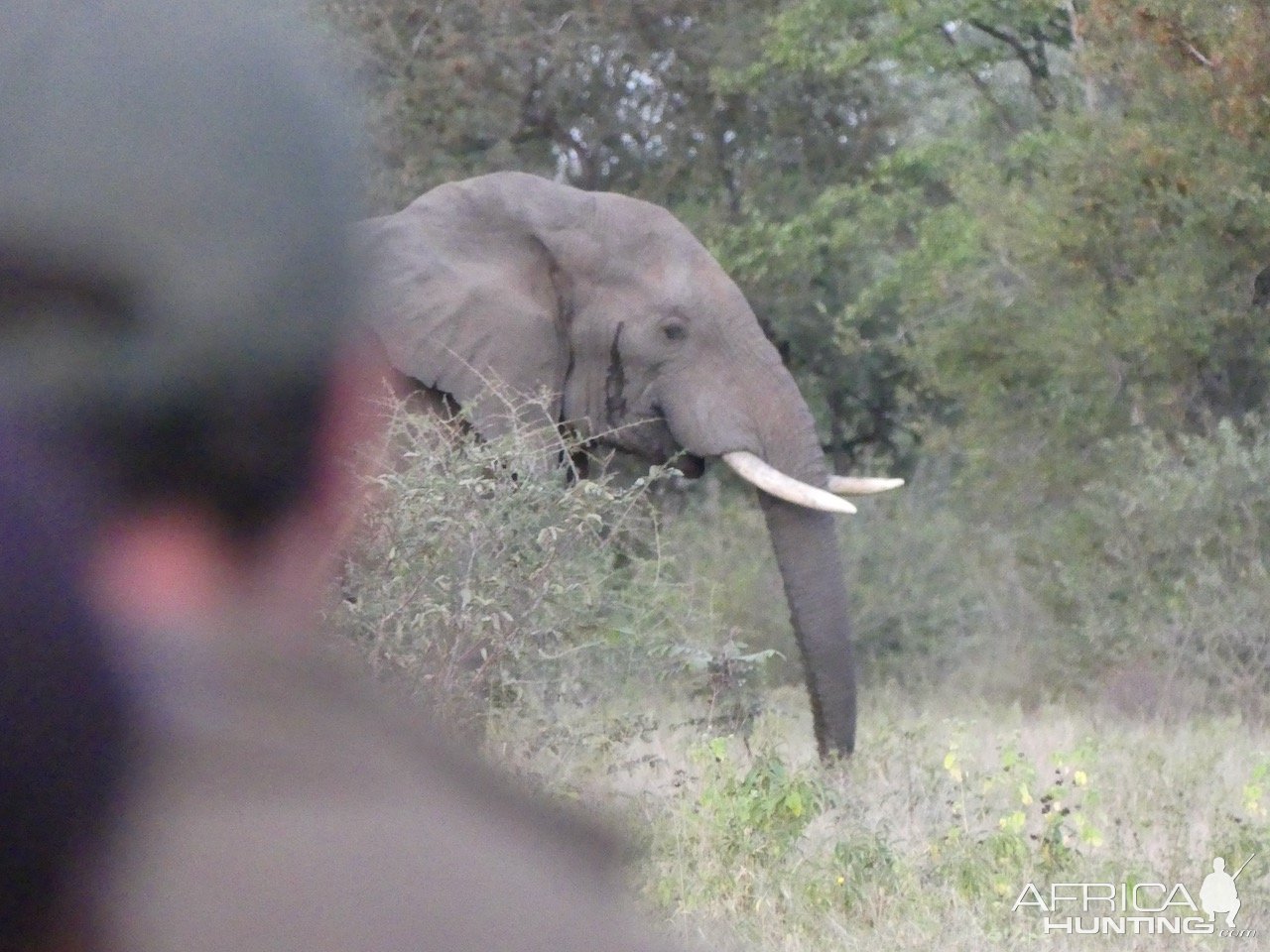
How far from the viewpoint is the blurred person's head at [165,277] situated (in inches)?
33.7

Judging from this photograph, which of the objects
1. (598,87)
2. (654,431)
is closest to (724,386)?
(654,431)

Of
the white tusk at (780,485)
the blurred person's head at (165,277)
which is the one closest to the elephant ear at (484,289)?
the white tusk at (780,485)

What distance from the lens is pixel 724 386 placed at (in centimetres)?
678

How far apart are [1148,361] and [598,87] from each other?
429 centimetres

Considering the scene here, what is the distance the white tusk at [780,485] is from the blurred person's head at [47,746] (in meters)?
5.51

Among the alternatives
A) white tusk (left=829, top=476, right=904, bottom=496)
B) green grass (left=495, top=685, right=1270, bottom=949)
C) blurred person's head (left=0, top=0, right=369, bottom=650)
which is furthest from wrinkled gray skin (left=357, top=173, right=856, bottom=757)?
blurred person's head (left=0, top=0, right=369, bottom=650)

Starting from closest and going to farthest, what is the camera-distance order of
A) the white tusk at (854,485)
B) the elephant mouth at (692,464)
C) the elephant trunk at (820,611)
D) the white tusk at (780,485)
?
the elephant trunk at (820,611)
the white tusk at (780,485)
the white tusk at (854,485)
the elephant mouth at (692,464)

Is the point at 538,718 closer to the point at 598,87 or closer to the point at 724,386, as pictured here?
the point at 724,386

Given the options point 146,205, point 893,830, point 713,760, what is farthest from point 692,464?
point 146,205

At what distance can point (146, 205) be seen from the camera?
2.87ft

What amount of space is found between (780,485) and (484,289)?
53.4 inches

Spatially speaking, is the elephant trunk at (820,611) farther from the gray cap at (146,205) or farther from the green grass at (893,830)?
the gray cap at (146,205)

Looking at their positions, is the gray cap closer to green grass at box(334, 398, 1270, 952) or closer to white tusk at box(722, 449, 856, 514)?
green grass at box(334, 398, 1270, 952)

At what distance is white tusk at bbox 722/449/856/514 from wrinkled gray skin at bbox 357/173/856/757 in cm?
5
